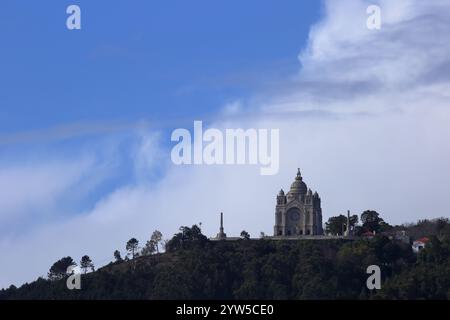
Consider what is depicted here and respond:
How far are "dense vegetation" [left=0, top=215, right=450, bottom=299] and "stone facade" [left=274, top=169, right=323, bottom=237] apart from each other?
26.9 feet

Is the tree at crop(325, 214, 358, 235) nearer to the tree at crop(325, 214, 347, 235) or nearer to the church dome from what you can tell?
the tree at crop(325, 214, 347, 235)

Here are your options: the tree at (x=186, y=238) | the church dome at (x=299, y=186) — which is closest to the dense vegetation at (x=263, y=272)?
the tree at (x=186, y=238)

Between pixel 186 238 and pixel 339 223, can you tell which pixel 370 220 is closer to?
pixel 339 223

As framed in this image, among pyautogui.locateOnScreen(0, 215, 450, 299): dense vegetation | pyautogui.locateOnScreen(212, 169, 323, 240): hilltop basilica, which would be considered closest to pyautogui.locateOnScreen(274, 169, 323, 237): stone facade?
pyautogui.locateOnScreen(212, 169, 323, 240): hilltop basilica

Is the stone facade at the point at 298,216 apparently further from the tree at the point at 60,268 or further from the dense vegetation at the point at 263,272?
the tree at the point at 60,268

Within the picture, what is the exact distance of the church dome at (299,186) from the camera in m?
192

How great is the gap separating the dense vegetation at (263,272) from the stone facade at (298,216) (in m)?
8.21

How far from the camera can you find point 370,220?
185750 mm

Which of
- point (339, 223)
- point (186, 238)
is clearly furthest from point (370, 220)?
point (186, 238)

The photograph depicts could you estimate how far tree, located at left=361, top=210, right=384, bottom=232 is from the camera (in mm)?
185125

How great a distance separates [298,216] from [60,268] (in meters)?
31.8
